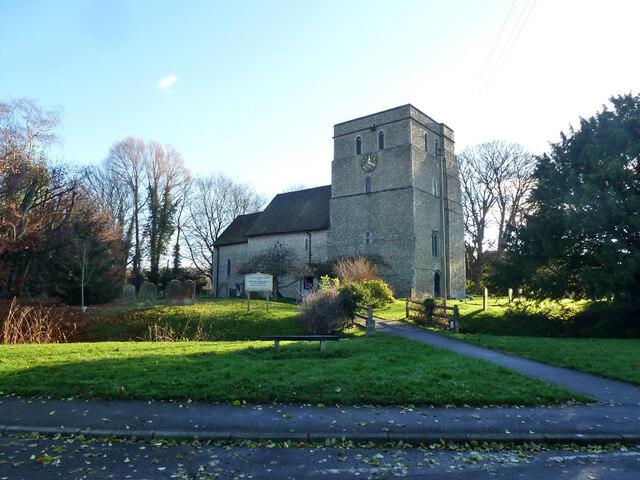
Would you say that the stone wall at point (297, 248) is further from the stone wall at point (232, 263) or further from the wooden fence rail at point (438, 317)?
the wooden fence rail at point (438, 317)

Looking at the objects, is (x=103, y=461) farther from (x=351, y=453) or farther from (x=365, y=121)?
(x=365, y=121)

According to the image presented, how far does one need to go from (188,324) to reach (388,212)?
21.0 metres

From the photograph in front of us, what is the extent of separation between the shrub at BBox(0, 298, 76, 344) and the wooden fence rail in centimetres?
1390

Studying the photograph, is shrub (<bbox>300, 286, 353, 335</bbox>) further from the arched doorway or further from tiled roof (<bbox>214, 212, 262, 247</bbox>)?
tiled roof (<bbox>214, 212, 262, 247</bbox>)

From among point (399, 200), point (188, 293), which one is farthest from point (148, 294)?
point (399, 200)

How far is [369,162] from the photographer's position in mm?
36156

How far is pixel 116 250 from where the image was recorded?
3350 centimetres

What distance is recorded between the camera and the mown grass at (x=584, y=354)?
29.5 ft

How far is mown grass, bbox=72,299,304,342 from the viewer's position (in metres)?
16.3

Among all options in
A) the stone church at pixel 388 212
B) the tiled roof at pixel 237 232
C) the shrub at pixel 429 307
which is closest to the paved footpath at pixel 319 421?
the shrub at pixel 429 307

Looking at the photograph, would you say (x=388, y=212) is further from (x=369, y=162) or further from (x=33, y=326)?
(x=33, y=326)

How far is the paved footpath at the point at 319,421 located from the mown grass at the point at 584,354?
2431 mm

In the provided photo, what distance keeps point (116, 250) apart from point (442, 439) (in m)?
33.3

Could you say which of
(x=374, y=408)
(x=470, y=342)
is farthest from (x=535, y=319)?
(x=374, y=408)
